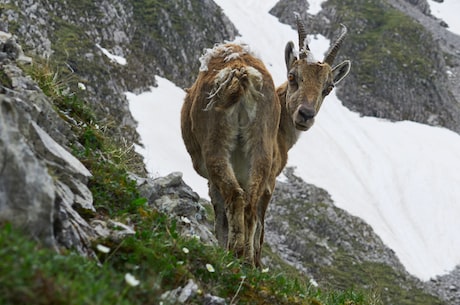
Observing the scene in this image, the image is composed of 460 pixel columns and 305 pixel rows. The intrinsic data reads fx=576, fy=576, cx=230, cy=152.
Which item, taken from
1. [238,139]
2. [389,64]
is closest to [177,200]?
[238,139]

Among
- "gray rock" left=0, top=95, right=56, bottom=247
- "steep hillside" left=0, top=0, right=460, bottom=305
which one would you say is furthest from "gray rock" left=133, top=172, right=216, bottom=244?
"gray rock" left=0, top=95, right=56, bottom=247

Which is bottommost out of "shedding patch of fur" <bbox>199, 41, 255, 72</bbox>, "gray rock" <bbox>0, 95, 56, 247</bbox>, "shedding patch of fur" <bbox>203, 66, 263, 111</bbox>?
"gray rock" <bbox>0, 95, 56, 247</bbox>

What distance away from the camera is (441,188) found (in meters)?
63.4

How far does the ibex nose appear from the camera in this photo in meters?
10.4

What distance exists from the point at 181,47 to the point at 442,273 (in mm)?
42423

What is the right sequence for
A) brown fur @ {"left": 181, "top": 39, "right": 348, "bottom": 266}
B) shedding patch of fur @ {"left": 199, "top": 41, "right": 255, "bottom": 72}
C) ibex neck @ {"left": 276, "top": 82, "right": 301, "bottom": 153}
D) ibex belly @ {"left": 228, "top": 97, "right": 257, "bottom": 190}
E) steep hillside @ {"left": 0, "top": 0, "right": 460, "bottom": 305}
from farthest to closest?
ibex neck @ {"left": 276, "top": 82, "right": 301, "bottom": 153}
shedding patch of fur @ {"left": 199, "top": 41, "right": 255, "bottom": 72}
ibex belly @ {"left": 228, "top": 97, "right": 257, "bottom": 190}
brown fur @ {"left": 181, "top": 39, "right": 348, "bottom": 266}
steep hillside @ {"left": 0, "top": 0, "right": 460, "bottom": 305}

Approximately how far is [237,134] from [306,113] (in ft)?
7.65

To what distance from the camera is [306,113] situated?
1038cm

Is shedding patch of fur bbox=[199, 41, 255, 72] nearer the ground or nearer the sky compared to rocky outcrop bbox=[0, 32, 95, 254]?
nearer the sky

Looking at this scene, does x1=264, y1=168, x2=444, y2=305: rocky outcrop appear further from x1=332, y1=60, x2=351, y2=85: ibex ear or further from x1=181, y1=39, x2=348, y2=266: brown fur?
x1=181, y1=39, x2=348, y2=266: brown fur

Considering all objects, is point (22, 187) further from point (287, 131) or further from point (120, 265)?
point (287, 131)

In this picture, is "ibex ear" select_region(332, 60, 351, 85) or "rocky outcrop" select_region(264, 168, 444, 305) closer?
"ibex ear" select_region(332, 60, 351, 85)

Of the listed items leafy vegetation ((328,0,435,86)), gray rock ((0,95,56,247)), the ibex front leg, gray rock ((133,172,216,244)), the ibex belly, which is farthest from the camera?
leafy vegetation ((328,0,435,86))

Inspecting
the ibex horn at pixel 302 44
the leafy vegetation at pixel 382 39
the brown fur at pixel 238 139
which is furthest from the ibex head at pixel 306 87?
the leafy vegetation at pixel 382 39
